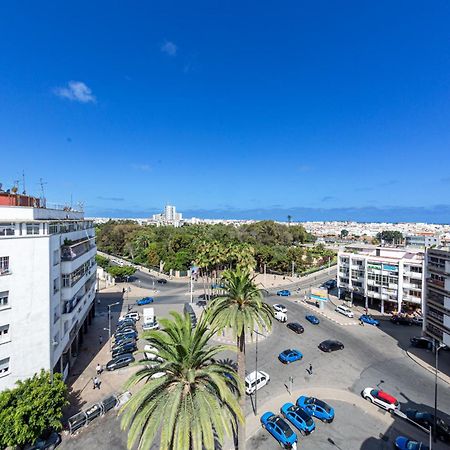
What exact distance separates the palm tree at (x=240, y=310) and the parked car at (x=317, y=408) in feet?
24.7

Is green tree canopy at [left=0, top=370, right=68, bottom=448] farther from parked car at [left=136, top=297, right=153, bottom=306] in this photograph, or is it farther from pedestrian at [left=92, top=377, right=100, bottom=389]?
parked car at [left=136, top=297, right=153, bottom=306]

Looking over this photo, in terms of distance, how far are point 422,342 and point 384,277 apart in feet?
47.7

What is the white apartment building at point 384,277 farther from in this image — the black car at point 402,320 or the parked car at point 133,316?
the parked car at point 133,316

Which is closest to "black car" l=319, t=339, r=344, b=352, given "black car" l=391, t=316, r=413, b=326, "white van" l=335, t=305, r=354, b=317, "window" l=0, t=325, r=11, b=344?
"white van" l=335, t=305, r=354, b=317

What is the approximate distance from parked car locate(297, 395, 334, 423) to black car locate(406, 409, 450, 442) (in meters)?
6.83

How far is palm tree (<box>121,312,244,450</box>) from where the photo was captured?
11.4 meters

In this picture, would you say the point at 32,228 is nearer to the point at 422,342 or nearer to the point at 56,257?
the point at 56,257

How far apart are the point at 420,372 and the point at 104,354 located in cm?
3885

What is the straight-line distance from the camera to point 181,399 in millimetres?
12328

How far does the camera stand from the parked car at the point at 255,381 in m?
26.7

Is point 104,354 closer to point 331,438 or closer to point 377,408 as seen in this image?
point 331,438

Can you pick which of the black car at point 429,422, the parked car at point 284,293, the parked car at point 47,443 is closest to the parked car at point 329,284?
the parked car at point 284,293

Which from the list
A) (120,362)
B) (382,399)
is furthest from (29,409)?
(382,399)

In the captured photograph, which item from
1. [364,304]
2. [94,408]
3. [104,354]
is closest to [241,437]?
[94,408]
